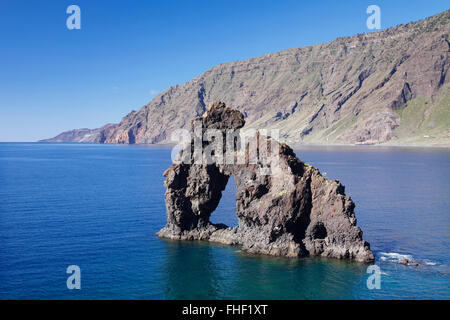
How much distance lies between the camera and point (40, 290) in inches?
1805

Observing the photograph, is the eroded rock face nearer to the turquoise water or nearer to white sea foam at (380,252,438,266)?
the turquoise water

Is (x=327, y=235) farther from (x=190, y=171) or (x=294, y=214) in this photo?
(x=190, y=171)

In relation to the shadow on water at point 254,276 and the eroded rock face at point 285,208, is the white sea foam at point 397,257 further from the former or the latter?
the shadow on water at point 254,276

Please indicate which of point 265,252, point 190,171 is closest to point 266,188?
point 265,252

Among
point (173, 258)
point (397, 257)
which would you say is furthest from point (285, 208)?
point (173, 258)

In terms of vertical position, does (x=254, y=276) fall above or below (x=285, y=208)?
below

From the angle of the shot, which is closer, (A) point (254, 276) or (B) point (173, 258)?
(A) point (254, 276)

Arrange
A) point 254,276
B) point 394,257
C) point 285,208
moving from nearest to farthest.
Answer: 1. point 254,276
2. point 394,257
3. point 285,208

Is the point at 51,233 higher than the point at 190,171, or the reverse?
the point at 190,171

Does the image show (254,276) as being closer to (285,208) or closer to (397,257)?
(285,208)

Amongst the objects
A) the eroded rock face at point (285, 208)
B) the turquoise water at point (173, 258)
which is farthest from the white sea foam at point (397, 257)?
the eroded rock face at point (285, 208)

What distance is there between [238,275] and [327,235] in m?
15.7

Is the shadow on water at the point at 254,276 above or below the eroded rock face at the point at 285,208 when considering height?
below
